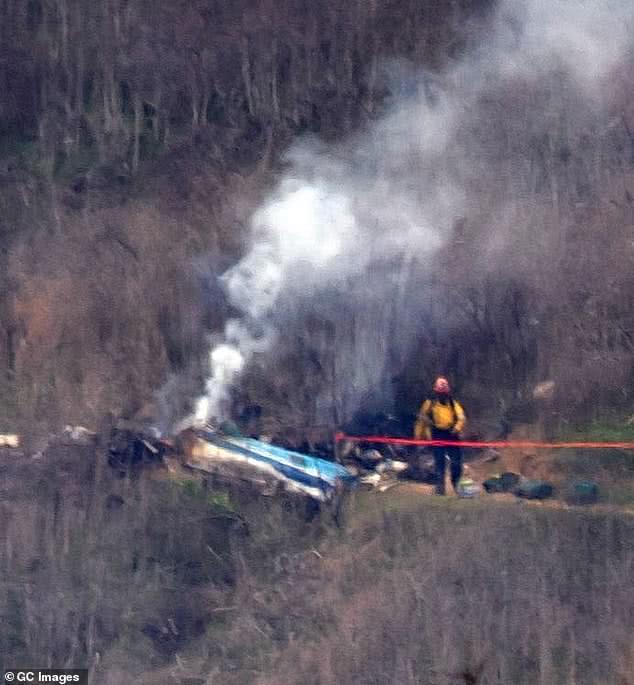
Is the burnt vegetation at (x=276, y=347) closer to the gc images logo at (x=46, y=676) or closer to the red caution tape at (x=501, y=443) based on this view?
the gc images logo at (x=46, y=676)

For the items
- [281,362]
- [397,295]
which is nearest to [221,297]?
[281,362]

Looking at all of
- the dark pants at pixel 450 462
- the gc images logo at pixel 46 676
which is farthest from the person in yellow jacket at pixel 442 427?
the gc images logo at pixel 46 676

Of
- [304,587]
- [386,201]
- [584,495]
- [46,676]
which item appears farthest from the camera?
[386,201]

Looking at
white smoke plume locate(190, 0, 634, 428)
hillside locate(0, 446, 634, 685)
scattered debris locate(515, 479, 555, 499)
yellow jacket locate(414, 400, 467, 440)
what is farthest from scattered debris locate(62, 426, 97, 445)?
scattered debris locate(515, 479, 555, 499)

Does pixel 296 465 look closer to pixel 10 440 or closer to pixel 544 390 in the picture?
pixel 544 390

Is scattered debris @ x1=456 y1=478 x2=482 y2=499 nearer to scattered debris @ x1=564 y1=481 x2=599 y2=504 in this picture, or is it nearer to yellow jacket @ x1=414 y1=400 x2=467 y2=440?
yellow jacket @ x1=414 y1=400 x2=467 y2=440

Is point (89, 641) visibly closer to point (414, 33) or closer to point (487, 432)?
point (487, 432)

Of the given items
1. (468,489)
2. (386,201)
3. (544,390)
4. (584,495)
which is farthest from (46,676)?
(386,201)
